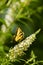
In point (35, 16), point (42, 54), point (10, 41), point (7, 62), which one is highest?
point (35, 16)

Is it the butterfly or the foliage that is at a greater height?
the foliage

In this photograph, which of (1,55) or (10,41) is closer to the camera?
(1,55)

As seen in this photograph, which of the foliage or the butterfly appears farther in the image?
the foliage

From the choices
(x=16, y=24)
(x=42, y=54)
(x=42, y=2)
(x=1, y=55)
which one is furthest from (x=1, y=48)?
(x=42, y=2)

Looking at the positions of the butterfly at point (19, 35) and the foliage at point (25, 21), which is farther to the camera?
the foliage at point (25, 21)

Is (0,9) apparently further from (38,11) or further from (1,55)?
(38,11)

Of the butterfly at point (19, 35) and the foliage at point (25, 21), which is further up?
the foliage at point (25, 21)

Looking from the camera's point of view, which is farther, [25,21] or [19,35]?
[25,21]

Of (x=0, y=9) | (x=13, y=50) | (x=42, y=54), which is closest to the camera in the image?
(x=13, y=50)

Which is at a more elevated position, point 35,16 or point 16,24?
point 35,16

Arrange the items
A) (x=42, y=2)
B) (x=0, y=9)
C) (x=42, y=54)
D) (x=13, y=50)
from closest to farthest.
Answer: (x=13, y=50), (x=0, y=9), (x=42, y=54), (x=42, y=2)

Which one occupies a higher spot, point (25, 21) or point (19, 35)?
point (25, 21)
